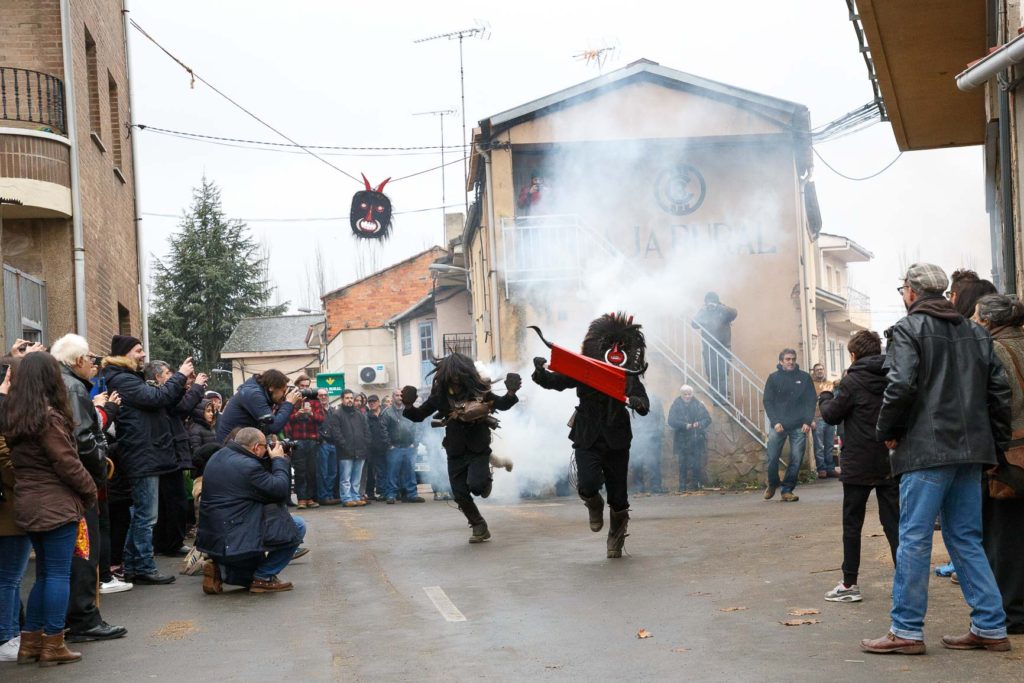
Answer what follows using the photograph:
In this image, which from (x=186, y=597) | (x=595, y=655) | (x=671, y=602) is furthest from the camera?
(x=186, y=597)

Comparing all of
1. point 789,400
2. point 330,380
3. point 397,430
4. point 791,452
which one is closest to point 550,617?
point 791,452

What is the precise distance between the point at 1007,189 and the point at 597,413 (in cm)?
399

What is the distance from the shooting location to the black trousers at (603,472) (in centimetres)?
1005

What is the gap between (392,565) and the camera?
10.5 metres

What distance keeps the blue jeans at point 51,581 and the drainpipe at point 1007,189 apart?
718 cm

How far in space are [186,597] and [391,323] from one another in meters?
38.1

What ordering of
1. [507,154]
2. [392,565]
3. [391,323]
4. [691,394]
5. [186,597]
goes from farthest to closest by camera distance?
[391,323]
[507,154]
[691,394]
[392,565]
[186,597]

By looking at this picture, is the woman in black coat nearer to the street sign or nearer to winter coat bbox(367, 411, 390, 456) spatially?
winter coat bbox(367, 411, 390, 456)

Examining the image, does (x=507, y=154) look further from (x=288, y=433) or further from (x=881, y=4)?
(x=881, y=4)

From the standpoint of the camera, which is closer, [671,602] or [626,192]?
[671,602]

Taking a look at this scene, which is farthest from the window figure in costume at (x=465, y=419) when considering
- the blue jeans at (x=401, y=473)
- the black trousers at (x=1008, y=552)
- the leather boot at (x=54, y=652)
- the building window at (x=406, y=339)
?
the building window at (x=406, y=339)

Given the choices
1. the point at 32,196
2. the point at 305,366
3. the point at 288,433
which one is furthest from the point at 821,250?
the point at 32,196

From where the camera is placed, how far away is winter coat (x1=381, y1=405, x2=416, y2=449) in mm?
20062

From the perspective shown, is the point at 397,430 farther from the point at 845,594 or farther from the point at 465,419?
the point at 845,594
